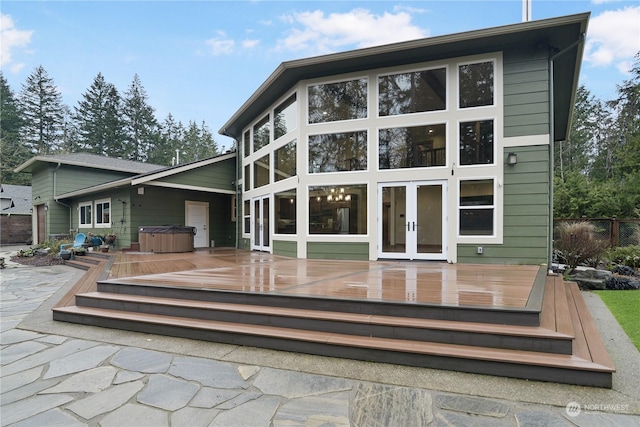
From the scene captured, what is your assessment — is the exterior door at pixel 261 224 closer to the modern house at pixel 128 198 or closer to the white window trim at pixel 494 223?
the modern house at pixel 128 198

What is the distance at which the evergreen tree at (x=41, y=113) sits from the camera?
3050 centimetres

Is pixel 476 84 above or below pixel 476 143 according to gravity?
above

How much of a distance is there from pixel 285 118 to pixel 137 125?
30118 mm

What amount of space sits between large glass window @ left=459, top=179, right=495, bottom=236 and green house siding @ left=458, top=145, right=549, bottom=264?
30 centimetres

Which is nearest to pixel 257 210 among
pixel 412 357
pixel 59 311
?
pixel 59 311

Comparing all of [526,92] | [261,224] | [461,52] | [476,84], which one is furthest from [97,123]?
[526,92]

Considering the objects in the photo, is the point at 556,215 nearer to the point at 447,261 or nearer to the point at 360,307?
the point at 447,261

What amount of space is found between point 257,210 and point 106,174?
27.7 feet

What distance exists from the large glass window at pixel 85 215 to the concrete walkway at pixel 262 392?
11312 mm

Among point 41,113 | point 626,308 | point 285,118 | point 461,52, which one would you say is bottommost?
point 626,308

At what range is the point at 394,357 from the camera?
107 inches

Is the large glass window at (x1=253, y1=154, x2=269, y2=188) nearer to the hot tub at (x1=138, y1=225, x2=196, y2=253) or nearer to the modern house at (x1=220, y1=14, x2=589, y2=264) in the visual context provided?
the modern house at (x1=220, y1=14, x2=589, y2=264)

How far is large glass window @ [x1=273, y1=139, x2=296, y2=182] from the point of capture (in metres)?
8.54

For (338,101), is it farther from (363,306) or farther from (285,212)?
(363,306)
